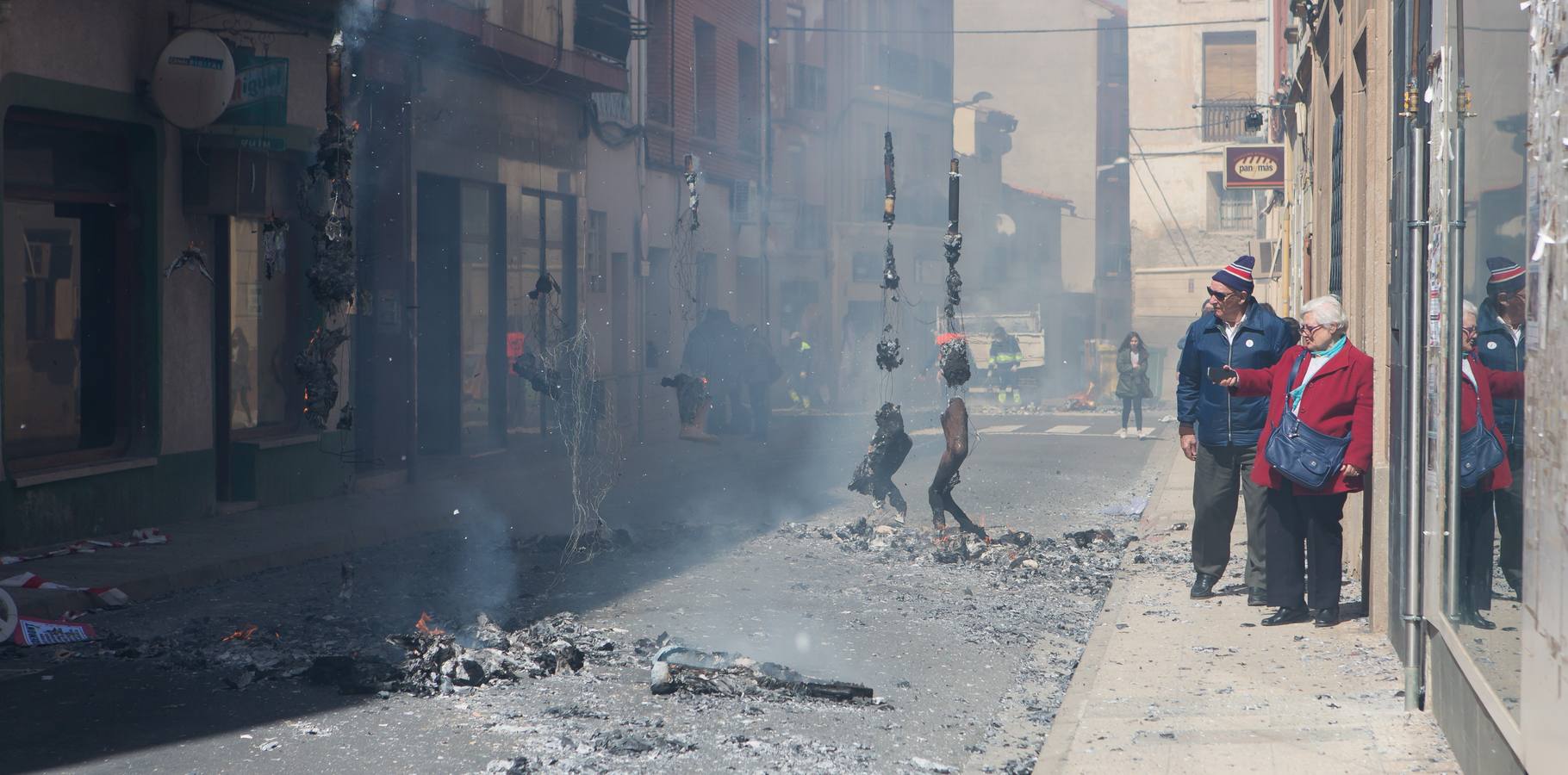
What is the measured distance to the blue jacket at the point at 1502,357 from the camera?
3.84 meters

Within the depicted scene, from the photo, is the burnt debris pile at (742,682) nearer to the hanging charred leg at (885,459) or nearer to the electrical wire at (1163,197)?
the hanging charred leg at (885,459)

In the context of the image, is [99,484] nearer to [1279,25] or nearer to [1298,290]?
[1298,290]

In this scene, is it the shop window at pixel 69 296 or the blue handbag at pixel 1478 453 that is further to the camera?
the shop window at pixel 69 296

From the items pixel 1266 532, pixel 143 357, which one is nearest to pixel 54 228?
pixel 143 357

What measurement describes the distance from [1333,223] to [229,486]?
8700 millimetres

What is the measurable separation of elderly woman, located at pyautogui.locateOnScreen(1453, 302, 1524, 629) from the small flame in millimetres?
4382

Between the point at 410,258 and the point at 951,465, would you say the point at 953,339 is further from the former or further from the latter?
the point at 410,258

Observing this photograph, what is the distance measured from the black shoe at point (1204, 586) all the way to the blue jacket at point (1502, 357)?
3.91 meters

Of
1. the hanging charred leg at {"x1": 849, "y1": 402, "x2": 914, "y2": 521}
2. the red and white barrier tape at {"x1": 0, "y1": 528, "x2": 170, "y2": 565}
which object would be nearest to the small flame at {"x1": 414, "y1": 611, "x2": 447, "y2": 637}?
the red and white barrier tape at {"x1": 0, "y1": 528, "x2": 170, "y2": 565}

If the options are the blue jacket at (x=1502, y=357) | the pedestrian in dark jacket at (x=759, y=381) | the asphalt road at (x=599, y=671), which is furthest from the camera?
the pedestrian in dark jacket at (x=759, y=381)

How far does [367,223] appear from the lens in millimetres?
15203

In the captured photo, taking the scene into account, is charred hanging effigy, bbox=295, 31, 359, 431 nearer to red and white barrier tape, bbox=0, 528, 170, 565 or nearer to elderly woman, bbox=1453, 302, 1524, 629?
red and white barrier tape, bbox=0, 528, 170, 565

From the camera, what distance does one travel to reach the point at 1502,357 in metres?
4.16

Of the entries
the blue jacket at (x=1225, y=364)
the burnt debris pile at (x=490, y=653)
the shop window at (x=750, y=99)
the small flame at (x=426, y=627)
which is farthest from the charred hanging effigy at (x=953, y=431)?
the shop window at (x=750, y=99)
